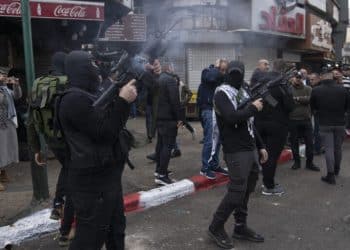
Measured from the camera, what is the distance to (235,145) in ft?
14.0

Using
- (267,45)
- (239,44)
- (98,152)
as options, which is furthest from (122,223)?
(267,45)

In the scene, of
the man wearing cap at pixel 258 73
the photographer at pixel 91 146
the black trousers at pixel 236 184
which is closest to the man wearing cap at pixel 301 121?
the man wearing cap at pixel 258 73

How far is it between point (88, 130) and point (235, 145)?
179cm

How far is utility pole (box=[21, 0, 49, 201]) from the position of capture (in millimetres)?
5133

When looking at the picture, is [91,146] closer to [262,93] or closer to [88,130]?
[88,130]

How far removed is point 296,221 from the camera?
5086 mm

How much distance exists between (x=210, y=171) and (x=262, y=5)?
9.49 metres

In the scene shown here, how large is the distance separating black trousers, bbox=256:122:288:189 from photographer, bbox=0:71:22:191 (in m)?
3.30

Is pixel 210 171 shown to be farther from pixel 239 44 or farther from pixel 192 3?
pixel 239 44

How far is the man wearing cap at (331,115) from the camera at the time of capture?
22.1 feet

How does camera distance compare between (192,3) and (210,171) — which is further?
(192,3)

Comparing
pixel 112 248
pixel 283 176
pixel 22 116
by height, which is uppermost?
pixel 22 116

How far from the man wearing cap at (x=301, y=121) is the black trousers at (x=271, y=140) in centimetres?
171

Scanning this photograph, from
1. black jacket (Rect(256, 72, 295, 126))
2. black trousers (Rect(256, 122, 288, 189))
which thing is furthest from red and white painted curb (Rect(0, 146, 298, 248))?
black jacket (Rect(256, 72, 295, 126))
